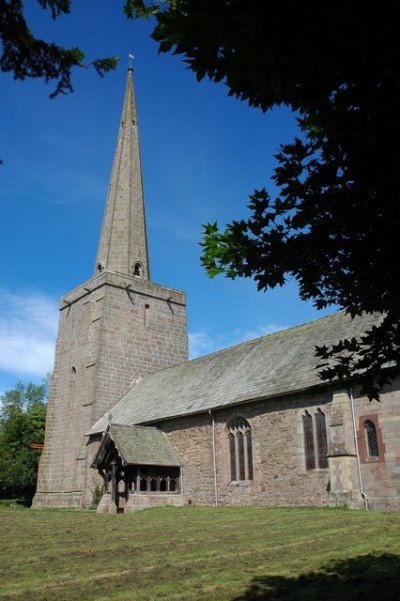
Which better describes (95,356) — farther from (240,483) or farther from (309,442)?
(309,442)

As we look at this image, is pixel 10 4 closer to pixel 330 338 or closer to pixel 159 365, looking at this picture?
pixel 330 338

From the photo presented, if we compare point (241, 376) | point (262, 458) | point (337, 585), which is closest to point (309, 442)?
point (262, 458)

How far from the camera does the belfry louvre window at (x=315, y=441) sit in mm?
18688

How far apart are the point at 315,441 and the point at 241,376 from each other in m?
5.91

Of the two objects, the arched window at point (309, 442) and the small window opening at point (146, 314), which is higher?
the small window opening at point (146, 314)

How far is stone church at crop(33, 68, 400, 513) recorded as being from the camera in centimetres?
1752

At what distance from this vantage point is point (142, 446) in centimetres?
2361

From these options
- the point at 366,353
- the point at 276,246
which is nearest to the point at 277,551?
the point at 366,353

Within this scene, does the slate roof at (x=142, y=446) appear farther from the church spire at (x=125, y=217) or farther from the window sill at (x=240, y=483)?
the church spire at (x=125, y=217)

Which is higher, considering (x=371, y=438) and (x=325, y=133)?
(x=325, y=133)

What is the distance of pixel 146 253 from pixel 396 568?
33.1 meters

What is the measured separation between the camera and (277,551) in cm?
841

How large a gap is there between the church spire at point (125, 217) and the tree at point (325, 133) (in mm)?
32023

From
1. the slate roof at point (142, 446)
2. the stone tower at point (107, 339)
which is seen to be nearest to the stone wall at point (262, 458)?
the slate roof at point (142, 446)
